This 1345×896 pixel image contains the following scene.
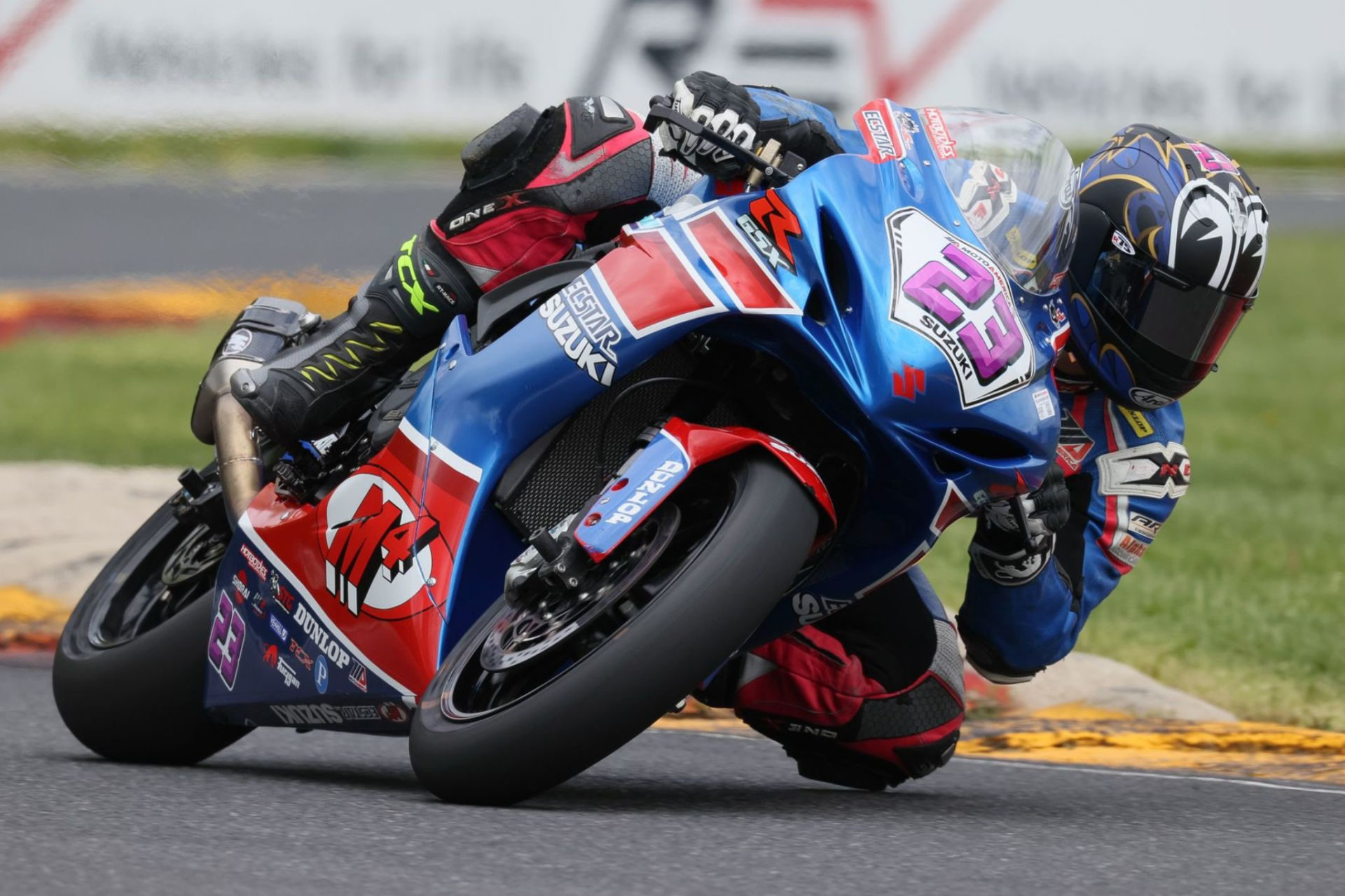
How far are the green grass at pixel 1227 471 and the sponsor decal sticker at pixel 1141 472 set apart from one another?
1.27m

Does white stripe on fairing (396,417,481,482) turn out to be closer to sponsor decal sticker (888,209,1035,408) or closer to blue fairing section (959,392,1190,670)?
sponsor decal sticker (888,209,1035,408)

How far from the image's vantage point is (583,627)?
3354 millimetres

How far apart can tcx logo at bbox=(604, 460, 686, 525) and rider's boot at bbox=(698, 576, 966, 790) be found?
42.9 inches

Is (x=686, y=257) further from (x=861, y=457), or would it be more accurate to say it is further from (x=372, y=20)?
(x=372, y=20)

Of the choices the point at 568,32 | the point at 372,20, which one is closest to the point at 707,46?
the point at 568,32

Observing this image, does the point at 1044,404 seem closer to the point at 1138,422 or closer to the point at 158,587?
the point at 1138,422

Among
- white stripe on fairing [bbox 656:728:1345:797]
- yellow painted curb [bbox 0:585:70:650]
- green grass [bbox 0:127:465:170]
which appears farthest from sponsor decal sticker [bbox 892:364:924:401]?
green grass [bbox 0:127:465:170]

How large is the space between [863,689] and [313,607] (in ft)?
3.89

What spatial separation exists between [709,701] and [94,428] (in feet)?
21.5

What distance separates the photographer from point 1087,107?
17.2 metres

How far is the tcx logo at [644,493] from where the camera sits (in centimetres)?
333

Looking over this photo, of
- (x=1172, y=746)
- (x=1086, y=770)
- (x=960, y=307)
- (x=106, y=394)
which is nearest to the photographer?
(x=960, y=307)

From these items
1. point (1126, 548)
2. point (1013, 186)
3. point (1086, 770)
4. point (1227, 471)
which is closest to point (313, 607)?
point (1013, 186)

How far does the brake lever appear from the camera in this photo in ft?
12.0
